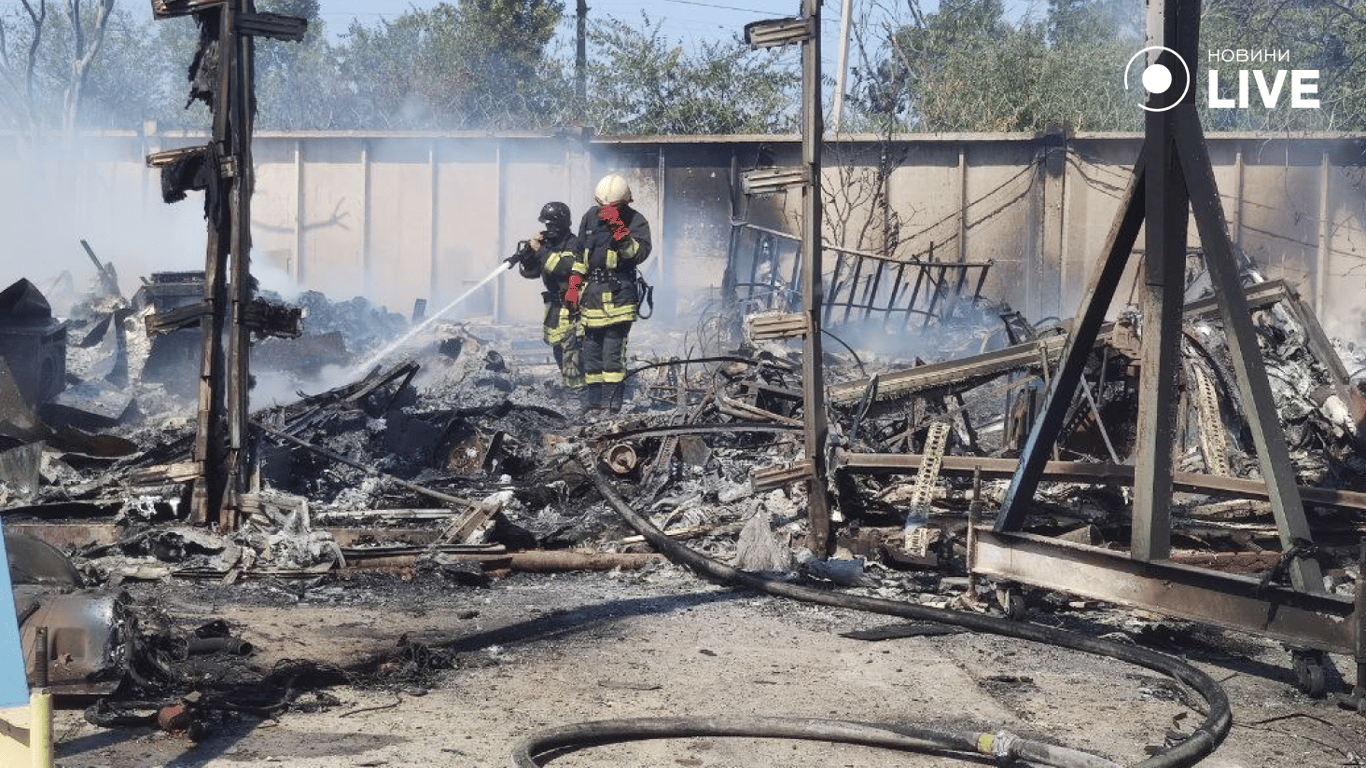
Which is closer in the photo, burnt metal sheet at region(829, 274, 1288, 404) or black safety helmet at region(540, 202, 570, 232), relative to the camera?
burnt metal sheet at region(829, 274, 1288, 404)

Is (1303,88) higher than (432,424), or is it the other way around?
(1303,88)

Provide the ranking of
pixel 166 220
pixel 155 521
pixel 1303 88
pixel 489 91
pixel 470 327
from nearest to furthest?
pixel 155 521 → pixel 470 327 → pixel 1303 88 → pixel 166 220 → pixel 489 91

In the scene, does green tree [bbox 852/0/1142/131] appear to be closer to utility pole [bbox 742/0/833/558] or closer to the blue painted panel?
utility pole [bbox 742/0/833/558]

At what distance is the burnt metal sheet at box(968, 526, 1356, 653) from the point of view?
5.15 meters

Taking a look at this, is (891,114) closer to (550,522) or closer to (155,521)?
(550,522)

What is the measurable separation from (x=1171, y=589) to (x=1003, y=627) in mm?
779

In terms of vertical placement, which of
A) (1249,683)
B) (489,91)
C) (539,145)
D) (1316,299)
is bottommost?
(1249,683)

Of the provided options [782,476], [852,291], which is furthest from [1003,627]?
[852,291]

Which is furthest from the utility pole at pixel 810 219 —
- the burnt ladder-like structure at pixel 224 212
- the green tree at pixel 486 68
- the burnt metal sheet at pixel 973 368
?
the green tree at pixel 486 68

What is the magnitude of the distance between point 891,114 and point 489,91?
15740 mm

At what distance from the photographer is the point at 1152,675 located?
5559 mm

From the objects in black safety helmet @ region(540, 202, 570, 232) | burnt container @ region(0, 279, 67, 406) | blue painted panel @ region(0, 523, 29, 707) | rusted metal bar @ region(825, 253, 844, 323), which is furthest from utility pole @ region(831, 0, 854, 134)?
blue painted panel @ region(0, 523, 29, 707)

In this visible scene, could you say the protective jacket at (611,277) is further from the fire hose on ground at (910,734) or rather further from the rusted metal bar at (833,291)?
the fire hose on ground at (910,734)

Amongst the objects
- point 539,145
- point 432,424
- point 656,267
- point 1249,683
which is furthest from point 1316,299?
point 1249,683
